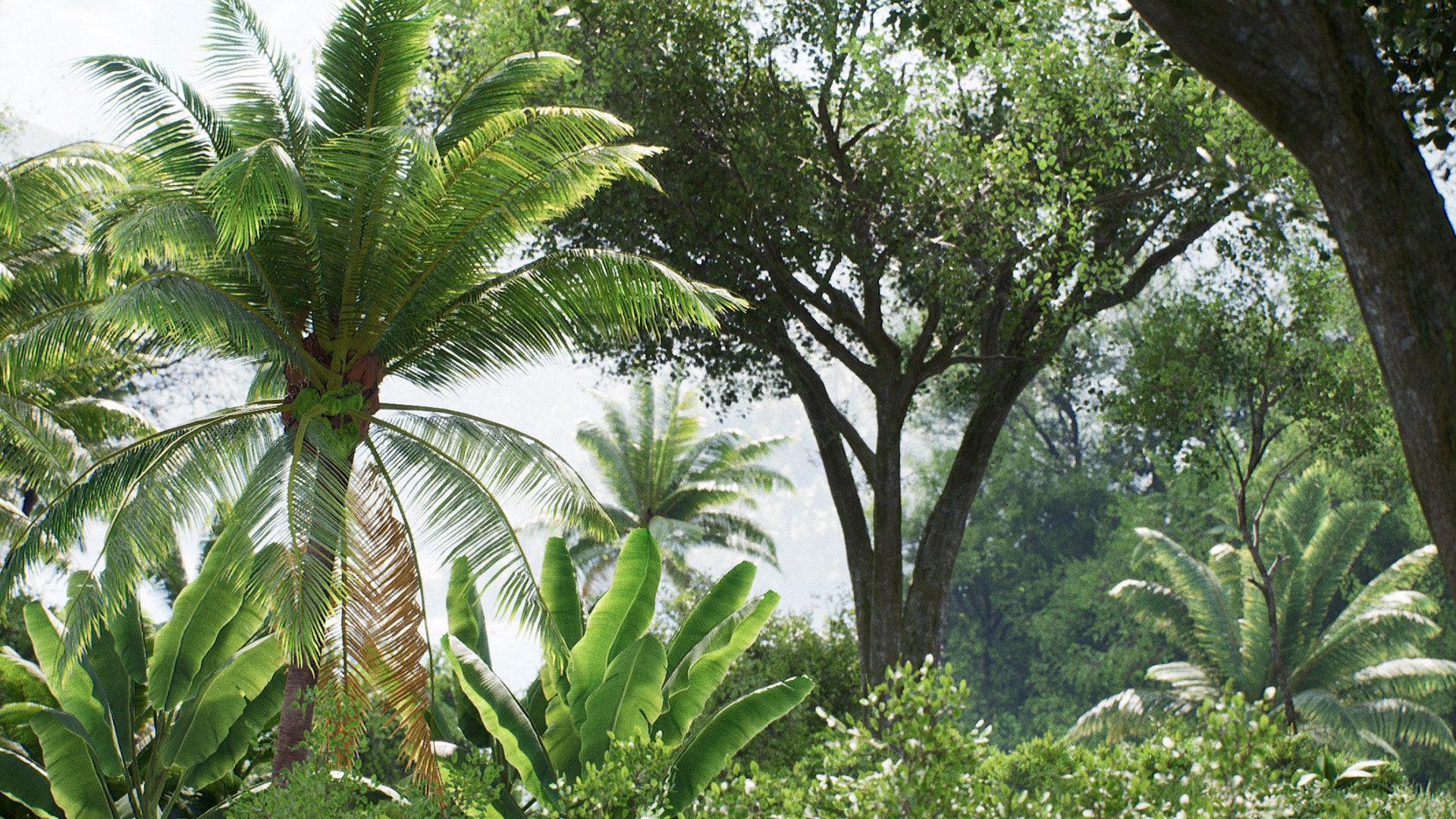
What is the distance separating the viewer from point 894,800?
476cm

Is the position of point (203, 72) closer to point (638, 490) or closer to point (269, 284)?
point (269, 284)

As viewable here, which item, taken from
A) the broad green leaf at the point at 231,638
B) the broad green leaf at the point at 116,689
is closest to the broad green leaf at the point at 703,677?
the broad green leaf at the point at 231,638

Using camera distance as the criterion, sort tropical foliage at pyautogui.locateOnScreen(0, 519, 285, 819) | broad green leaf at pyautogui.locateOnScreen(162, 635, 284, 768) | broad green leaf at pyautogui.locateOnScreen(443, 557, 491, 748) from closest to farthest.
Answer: broad green leaf at pyautogui.locateOnScreen(443, 557, 491, 748) < tropical foliage at pyautogui.locateOnScreen(0, 519, 285, 819) < broad green leaf at pyautogui.locateOnScreen(162, 635, 284, 768)

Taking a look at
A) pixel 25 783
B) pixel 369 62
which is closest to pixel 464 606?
pixel 25 783

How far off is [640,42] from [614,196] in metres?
1.69

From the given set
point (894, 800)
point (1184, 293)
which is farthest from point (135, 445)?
point (1184, 293)

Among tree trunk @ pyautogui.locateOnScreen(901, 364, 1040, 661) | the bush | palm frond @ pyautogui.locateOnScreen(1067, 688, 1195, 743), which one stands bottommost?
the bush

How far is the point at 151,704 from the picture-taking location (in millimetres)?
9758

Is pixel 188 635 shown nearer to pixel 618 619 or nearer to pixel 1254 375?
pixel 618 619

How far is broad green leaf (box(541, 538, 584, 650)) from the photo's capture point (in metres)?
8.68

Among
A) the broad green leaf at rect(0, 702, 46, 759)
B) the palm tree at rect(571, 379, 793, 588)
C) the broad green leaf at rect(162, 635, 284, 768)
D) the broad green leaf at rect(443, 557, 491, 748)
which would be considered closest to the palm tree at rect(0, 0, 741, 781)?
the broad green leaf at rect(443, 557, 491, 748)

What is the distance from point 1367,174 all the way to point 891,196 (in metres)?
9.11

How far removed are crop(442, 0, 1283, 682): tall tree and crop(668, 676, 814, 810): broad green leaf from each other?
4902 millimetres

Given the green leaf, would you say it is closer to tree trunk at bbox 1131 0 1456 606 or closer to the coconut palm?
the coconut palm
